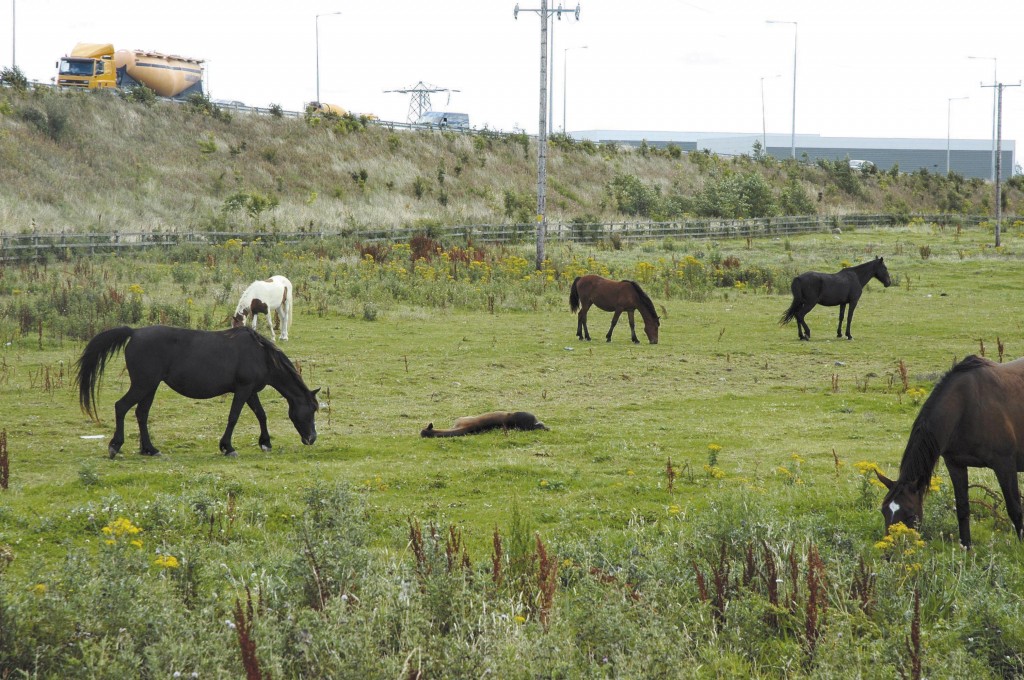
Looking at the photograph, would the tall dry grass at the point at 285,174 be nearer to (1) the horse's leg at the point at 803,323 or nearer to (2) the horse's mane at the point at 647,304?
(2) the horse's mane at the point at 647,304

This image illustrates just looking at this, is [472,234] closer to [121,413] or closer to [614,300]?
[614,300]

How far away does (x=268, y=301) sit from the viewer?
1980 cm

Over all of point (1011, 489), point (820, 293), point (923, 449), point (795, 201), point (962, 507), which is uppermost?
point (795, 201)

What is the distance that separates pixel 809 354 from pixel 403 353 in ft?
26.5

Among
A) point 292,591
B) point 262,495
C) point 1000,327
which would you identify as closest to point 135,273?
point 262,495

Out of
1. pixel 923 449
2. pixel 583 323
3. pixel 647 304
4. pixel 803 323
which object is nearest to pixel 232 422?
pixel 923 449

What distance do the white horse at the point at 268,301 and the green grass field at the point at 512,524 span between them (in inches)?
34.4

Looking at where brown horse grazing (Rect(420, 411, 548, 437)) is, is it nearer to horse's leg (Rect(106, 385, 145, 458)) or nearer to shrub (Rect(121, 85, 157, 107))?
horse's leg (Rect(106, 385, 145, 458))

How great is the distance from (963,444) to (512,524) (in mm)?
3366

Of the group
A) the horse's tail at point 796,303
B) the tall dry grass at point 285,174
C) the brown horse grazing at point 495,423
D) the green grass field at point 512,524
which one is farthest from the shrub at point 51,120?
the brown horse grazing at point 495,423

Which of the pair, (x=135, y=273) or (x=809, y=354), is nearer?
(x=809, y=354)

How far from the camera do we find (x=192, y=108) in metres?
56.3

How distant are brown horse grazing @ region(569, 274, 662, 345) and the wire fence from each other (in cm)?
1615

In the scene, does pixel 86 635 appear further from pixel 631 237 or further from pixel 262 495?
pixel 631 237
